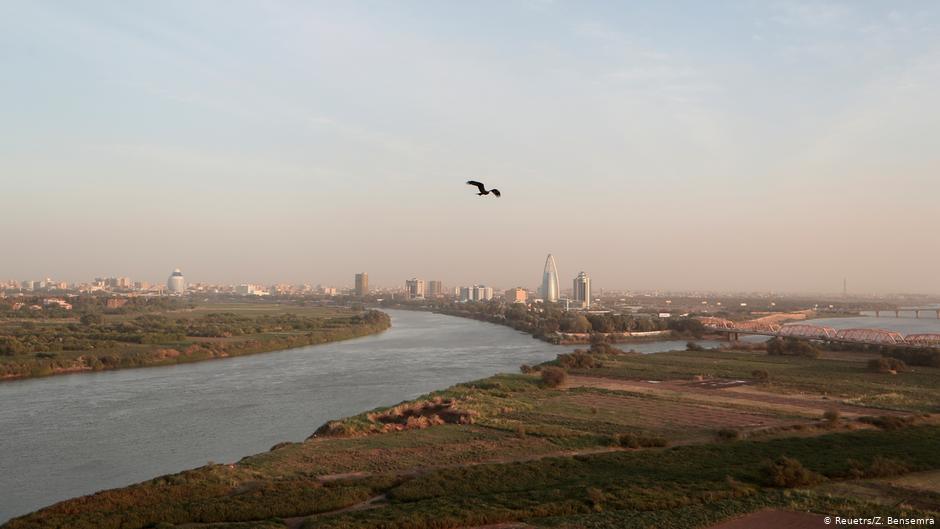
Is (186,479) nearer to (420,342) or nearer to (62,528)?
(62,528)

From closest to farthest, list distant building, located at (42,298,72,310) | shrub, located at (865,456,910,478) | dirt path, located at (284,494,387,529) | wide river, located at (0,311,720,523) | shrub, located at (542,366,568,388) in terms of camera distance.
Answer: dirt path, located at (284,494,387,529) < shrub, located at (865,456,910,478) < wide river, located at (0,311,720,523) < shrub, located at (542,366,568,388) < distant building, located at (42,298,72,310)

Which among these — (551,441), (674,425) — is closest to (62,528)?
(551,441)

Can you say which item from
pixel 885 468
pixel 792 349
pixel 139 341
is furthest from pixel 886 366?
pixel 139 341

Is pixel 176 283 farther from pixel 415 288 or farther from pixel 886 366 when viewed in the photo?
Answer: pixel 886 366

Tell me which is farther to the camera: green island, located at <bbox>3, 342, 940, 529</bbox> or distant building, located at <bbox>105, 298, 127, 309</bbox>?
distant building, located at <bbox>105, 298, 127, 309</bbox>

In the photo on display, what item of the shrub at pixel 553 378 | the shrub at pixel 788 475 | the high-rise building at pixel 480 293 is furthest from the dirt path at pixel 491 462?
the high-rise building at pixel 480 293

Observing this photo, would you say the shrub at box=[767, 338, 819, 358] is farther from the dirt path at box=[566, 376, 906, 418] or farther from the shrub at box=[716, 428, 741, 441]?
the shrub at box=[716, 428, 741, 441]

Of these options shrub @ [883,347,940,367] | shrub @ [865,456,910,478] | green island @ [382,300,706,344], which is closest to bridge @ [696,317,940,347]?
green island @ [382,300,706,344]
